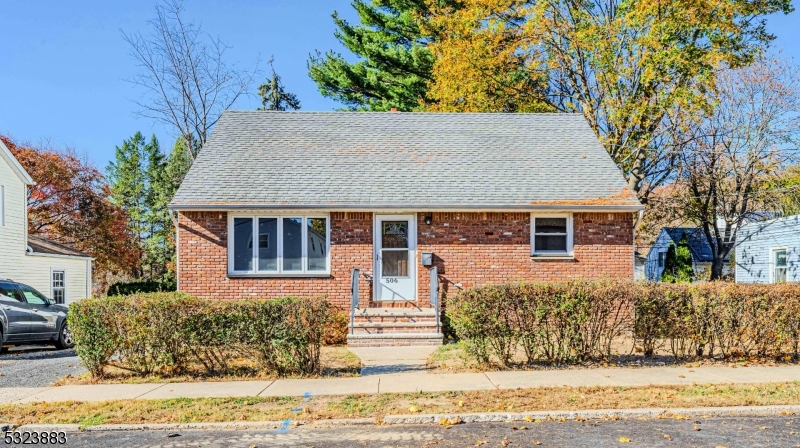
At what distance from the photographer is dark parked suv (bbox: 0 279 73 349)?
14.2 m

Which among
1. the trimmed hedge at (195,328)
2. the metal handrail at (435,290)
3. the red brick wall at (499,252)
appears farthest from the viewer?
the red brick wall at (499,252)

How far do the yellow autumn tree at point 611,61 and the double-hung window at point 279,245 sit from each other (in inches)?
468

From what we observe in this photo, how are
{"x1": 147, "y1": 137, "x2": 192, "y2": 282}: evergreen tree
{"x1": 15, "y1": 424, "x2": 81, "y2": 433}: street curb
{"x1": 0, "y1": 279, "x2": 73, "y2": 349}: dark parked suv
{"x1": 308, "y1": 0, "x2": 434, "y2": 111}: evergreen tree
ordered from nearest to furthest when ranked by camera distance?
{"x1": 15, "y1": 424, "x2": 81, "y2": 433}: street curb → {"x1": 0, "y1": 279, "x2": 73, "y2": 349}: dark parked suv → {"x1": 308, "y1": 0, "x2": 434, "y2": 111}: evergreen tree → {"x1": 147, "y1": 137, "x2": 192, "y2": 282}: evergreen tree

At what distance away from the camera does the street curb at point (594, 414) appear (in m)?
7.14

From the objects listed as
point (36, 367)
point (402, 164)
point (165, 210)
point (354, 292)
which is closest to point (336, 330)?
point (354, 292)

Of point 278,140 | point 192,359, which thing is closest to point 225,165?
point 278,140

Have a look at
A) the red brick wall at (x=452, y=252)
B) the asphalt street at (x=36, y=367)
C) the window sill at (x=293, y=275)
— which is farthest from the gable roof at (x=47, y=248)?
the window sill at (x=293, y=275)

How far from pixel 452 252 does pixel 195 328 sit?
6799mm

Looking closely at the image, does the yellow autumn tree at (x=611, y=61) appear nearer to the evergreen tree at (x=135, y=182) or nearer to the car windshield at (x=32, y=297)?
the car windshield at (x=32, y=297)

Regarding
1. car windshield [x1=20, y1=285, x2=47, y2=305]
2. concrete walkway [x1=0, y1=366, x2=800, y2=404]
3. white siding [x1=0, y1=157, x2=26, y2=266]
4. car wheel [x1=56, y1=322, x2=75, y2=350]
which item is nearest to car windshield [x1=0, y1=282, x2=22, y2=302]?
→ car windshield [x1=20, y1=285, x2=47, y2=305]

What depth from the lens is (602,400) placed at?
7777 mm

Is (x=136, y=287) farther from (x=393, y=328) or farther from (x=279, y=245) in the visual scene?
(x=393, y=328)

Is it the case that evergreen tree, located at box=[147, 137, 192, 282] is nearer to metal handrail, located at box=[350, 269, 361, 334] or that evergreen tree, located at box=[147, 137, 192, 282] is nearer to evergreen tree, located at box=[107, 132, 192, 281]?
evergreen tree, located at box=[107, 132, 192, 281]

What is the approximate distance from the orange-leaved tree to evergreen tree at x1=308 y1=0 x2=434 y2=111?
12.5 meters
